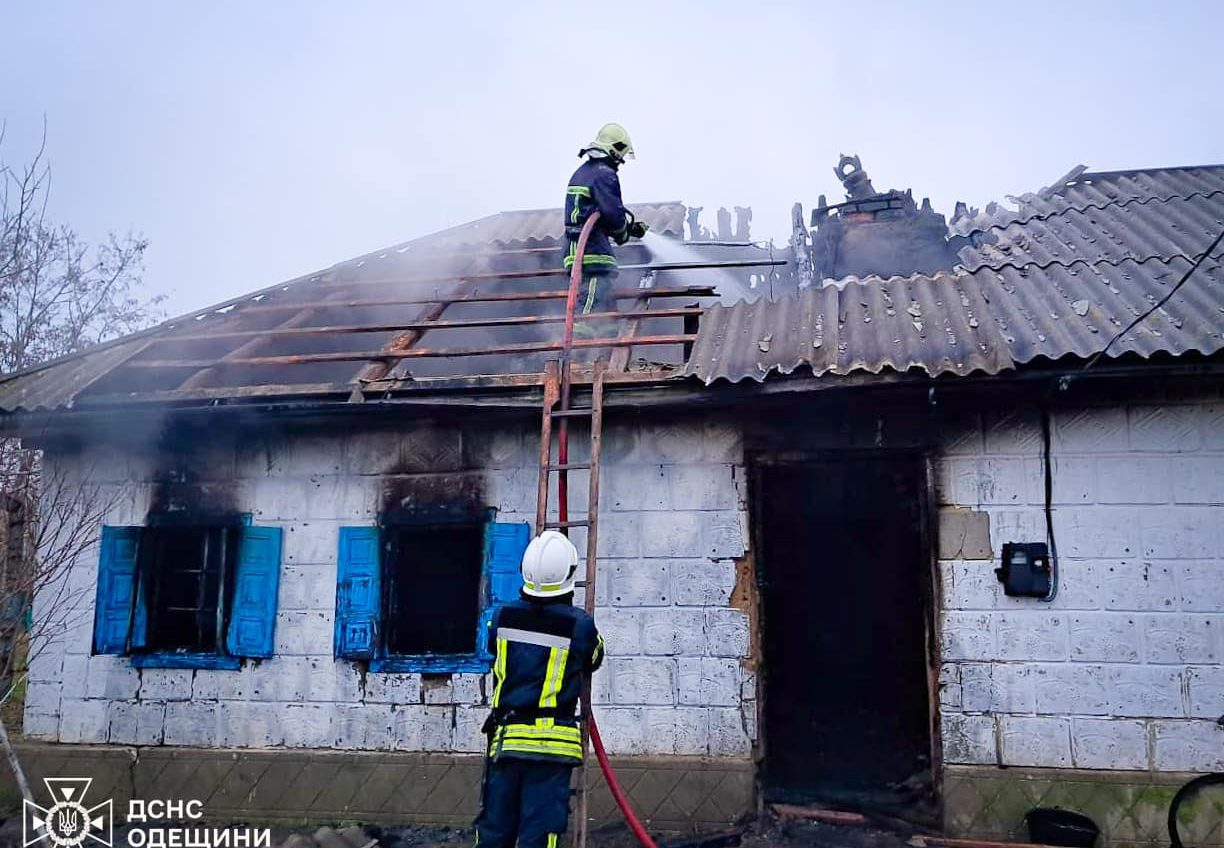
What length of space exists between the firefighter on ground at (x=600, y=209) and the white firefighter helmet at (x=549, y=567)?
2.57 m

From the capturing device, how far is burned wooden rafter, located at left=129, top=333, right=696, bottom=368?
534 centimetres

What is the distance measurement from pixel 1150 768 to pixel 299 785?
224 inches

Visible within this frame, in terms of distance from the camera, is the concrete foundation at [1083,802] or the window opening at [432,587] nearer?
the concrete foundation at [1083,802]

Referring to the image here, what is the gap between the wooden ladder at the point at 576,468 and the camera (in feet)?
13.2

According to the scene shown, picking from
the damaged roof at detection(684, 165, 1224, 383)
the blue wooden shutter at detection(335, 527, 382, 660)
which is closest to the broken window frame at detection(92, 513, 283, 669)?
the blue wooden shutter at detection(335, 527, 382, 660)

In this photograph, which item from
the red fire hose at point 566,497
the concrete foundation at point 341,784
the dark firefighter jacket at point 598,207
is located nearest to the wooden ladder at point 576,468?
the red fire hose at point 566,497

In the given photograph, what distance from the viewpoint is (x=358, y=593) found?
5680 millimetres

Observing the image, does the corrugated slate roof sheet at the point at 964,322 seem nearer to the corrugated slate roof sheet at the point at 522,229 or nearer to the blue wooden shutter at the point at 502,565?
the blue wooden shutter at the point at 502,565

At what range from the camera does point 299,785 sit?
5.54 meters

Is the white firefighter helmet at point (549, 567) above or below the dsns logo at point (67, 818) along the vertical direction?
above

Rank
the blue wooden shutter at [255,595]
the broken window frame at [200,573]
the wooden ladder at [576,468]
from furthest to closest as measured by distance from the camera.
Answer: the broken window frame at [200,573], the blue wooden shutter at [255,595], the wooden ladder at [576,468]

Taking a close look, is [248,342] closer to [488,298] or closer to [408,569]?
[488,298]

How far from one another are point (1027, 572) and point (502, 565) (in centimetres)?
354

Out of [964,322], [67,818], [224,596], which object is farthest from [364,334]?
[964,322]
